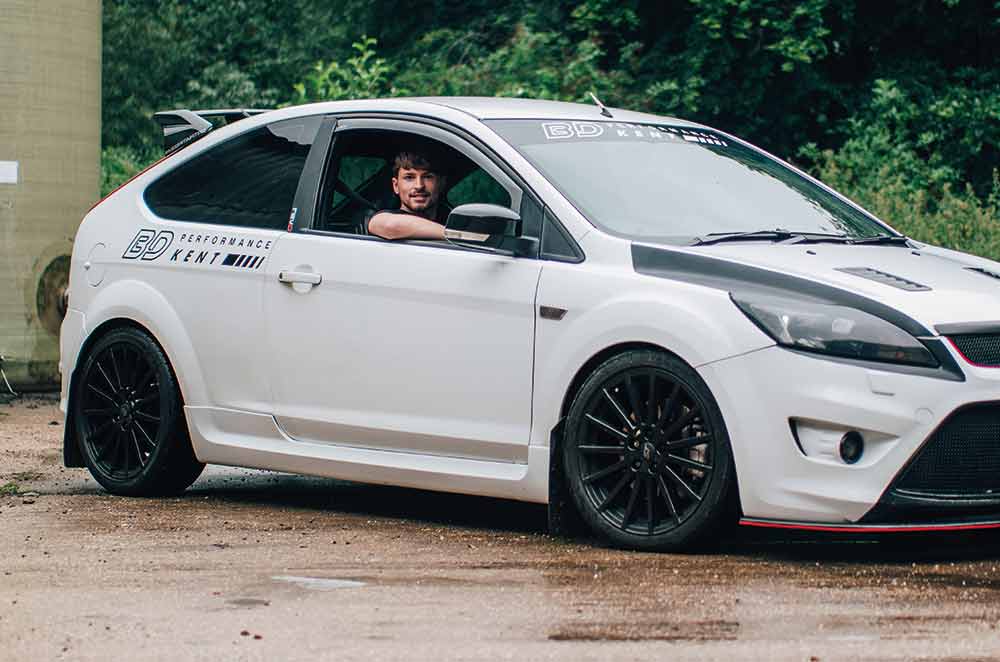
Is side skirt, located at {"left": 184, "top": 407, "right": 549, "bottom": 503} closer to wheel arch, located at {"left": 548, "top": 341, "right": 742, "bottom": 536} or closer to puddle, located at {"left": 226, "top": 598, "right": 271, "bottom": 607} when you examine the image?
wheel arch, located at {"left": 548, "top": 341, "right": 742, "bottom": 536}

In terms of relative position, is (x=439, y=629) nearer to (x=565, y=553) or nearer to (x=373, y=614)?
(x=373, y=614)

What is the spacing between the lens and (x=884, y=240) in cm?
779

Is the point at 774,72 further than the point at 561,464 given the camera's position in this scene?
Yes

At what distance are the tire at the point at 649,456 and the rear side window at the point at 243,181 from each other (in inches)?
77.4

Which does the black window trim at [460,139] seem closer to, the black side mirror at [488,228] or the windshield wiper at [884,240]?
the black side mirror at [488,228]

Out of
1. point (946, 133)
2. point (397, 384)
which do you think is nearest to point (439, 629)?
point (397, 384)

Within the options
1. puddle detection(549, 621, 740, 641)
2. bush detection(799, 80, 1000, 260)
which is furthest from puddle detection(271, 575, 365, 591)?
bush detection(799, 80, 1000, 260)

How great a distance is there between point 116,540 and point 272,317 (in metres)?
1.25

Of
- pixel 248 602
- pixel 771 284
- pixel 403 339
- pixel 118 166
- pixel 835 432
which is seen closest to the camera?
pixel 248 602

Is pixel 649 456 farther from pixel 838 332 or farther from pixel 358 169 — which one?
pixel 358 169

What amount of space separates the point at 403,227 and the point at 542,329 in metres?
→ 0.96

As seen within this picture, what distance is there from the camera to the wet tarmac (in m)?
5.36

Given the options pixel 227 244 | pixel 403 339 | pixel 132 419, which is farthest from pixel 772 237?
pixel 132 419

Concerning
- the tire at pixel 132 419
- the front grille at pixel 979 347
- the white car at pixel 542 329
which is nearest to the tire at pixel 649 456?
the white car at pixel 542 329
